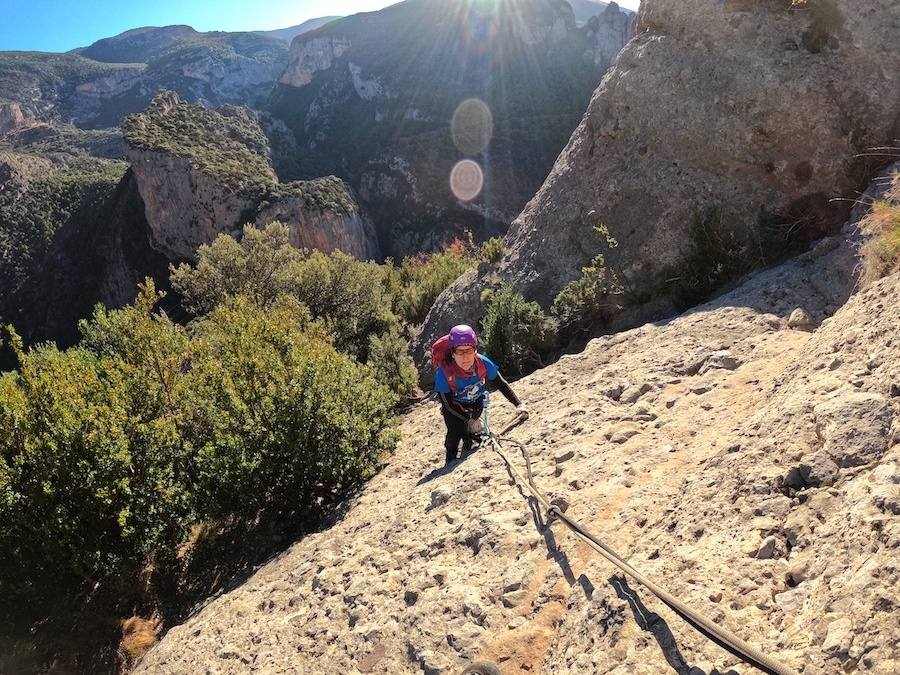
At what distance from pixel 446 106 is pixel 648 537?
324ft

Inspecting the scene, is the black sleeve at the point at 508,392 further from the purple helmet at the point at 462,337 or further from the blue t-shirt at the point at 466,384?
the purple helmet at the point at 462,337

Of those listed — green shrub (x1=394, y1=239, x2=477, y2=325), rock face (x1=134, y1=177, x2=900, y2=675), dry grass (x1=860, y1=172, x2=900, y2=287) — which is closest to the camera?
rock face (x1=134, y1=177, x2=900, y2=675)

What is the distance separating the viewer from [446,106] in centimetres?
9188

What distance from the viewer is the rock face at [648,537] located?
2268mm

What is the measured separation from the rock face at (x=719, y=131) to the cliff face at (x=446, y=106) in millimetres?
60649

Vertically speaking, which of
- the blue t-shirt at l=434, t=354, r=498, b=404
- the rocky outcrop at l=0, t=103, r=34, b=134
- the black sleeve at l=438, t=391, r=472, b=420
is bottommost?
the black sleeve at l=438, t=391, r=472, b=420

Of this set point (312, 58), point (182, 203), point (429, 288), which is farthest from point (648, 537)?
point (312, 58)

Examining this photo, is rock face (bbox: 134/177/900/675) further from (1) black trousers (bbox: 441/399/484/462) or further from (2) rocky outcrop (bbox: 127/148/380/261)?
(2) rocky outcrop (bbox: 127/148/380/261)

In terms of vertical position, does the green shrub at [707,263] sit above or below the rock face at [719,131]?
below

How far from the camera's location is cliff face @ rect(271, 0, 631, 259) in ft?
256

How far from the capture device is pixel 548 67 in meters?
93.6

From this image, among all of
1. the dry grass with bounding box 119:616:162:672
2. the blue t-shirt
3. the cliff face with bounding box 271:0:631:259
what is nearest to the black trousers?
the blue t-shirt

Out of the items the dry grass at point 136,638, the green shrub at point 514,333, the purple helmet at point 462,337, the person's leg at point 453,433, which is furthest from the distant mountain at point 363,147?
the purple helmet at point 462,337

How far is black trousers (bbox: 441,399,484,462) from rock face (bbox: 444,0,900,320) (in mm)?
5153
